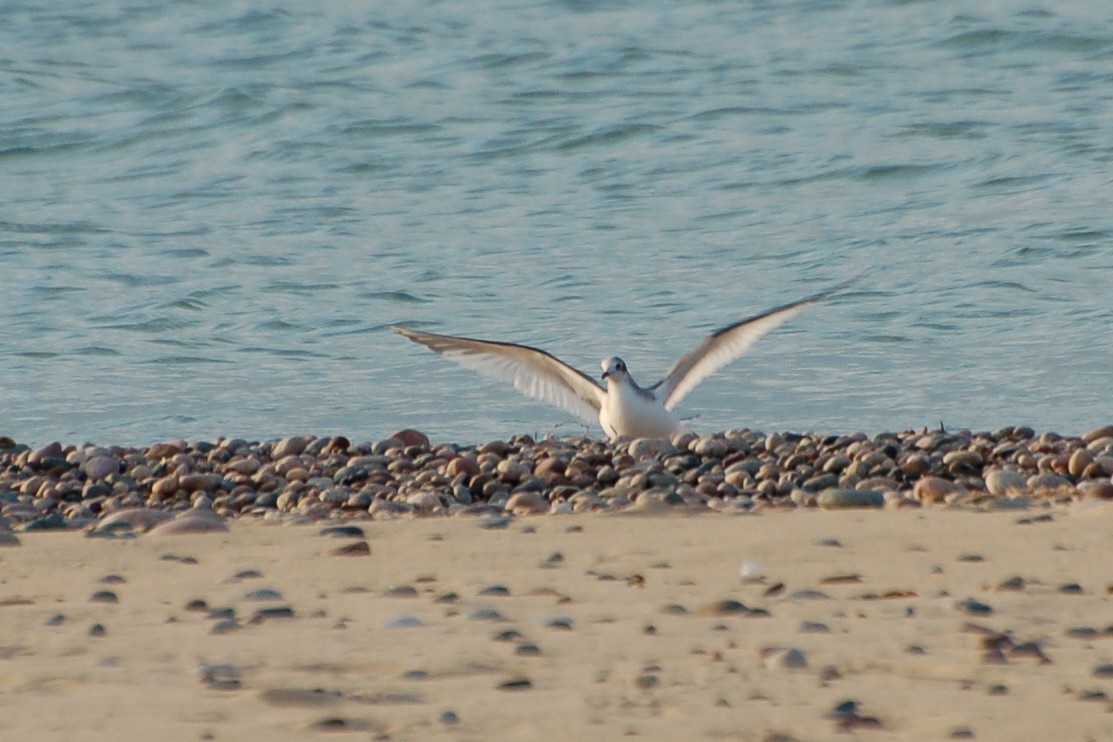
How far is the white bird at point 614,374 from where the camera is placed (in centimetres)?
748

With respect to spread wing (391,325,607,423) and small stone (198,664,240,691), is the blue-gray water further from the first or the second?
small stone (198,664,240,691)

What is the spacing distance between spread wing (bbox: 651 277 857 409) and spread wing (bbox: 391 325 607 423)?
36cm

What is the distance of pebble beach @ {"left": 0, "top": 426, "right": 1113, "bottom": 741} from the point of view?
3.11 m

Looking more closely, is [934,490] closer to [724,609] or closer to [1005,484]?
[1005,484]

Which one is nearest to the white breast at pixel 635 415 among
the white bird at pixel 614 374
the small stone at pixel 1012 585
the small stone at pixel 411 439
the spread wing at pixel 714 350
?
the white bird at pixel 614 374

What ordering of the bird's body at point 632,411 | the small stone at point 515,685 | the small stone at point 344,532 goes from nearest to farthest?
1. the small stone at point 515,685
2. the small stone at point 344,532
3. the bird's body at point 632,411

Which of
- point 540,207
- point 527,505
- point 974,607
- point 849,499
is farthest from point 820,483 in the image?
point 540,207

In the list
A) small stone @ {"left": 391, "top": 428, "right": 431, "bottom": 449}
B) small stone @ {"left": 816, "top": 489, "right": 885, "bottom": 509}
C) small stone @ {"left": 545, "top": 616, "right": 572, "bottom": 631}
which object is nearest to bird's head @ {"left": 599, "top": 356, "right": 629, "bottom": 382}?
small stone @ {"left": 391, "top": 428, "right": 431, "bottom": 449}

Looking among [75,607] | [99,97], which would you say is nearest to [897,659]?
[75,607]

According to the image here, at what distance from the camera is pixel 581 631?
3.72 metres

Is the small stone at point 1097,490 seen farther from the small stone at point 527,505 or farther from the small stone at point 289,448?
the small stone at point 289,448

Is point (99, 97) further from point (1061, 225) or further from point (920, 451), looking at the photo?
point (920, 451)

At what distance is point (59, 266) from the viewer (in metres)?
13.2

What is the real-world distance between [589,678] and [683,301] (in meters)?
8.24
